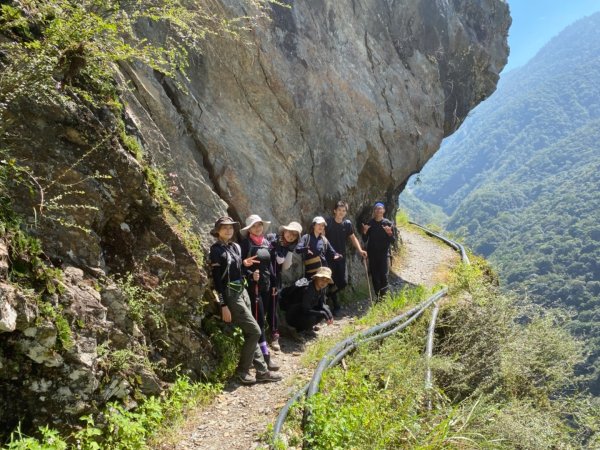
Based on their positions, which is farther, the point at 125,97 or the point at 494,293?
the point at 494,293

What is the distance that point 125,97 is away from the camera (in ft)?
22.5

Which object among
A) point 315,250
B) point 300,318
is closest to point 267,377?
point 300,318

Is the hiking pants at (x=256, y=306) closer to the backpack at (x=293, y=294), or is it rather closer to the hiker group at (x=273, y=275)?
the hiker group at (x=273, y=275)

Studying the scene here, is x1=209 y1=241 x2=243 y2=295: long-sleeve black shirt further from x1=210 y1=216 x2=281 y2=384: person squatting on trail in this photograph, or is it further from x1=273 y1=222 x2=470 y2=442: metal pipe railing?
x1=273 y1=222 x2=470 y2=442: metal pipe railing

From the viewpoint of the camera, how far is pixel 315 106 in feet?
37.8

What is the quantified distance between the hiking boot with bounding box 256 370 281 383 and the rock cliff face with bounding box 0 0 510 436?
0.78 metres

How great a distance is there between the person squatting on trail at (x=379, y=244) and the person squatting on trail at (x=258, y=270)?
3710mm

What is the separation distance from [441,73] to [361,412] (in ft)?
51.8

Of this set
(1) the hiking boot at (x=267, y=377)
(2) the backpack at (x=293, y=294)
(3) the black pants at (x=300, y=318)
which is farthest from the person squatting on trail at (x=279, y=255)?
(1) the hiking boot at (x=267, y=377)

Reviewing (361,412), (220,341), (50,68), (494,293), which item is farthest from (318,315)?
(50,68)

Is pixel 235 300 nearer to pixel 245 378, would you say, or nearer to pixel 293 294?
pixel 245 378

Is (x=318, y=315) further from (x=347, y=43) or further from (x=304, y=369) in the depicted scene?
(x=347, y=43)

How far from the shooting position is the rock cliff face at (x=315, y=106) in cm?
821

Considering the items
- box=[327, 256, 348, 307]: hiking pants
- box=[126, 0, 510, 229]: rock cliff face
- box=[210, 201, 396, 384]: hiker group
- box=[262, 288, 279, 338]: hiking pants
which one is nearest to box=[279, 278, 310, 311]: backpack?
box=[210, 201, 396, 384]: hiker group
